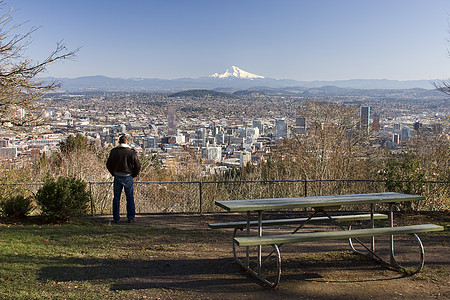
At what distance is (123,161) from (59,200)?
5.00 feet

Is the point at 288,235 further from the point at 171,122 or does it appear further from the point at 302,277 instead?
the point at 171,122

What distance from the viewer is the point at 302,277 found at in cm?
564

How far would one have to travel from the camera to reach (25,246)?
6.76m

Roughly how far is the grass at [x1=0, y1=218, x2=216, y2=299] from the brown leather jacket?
1.30 meters

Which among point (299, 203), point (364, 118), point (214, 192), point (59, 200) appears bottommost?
point (214, 192)

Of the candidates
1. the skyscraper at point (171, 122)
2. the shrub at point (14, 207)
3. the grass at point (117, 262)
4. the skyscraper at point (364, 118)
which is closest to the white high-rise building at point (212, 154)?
the skyscraper at point (364, 118)

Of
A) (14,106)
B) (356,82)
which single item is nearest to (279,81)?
(356,82)

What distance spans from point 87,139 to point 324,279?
2436 centimetres

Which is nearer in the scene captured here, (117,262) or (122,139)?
(117,262)

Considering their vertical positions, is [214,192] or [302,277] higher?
[302,277]

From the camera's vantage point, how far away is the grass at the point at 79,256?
497cm

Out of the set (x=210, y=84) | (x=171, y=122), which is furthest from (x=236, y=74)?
(x=171, y=122)

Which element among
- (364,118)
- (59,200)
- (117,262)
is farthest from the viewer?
(364,118)

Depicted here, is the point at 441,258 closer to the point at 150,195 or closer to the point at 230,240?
the point at 230,240
